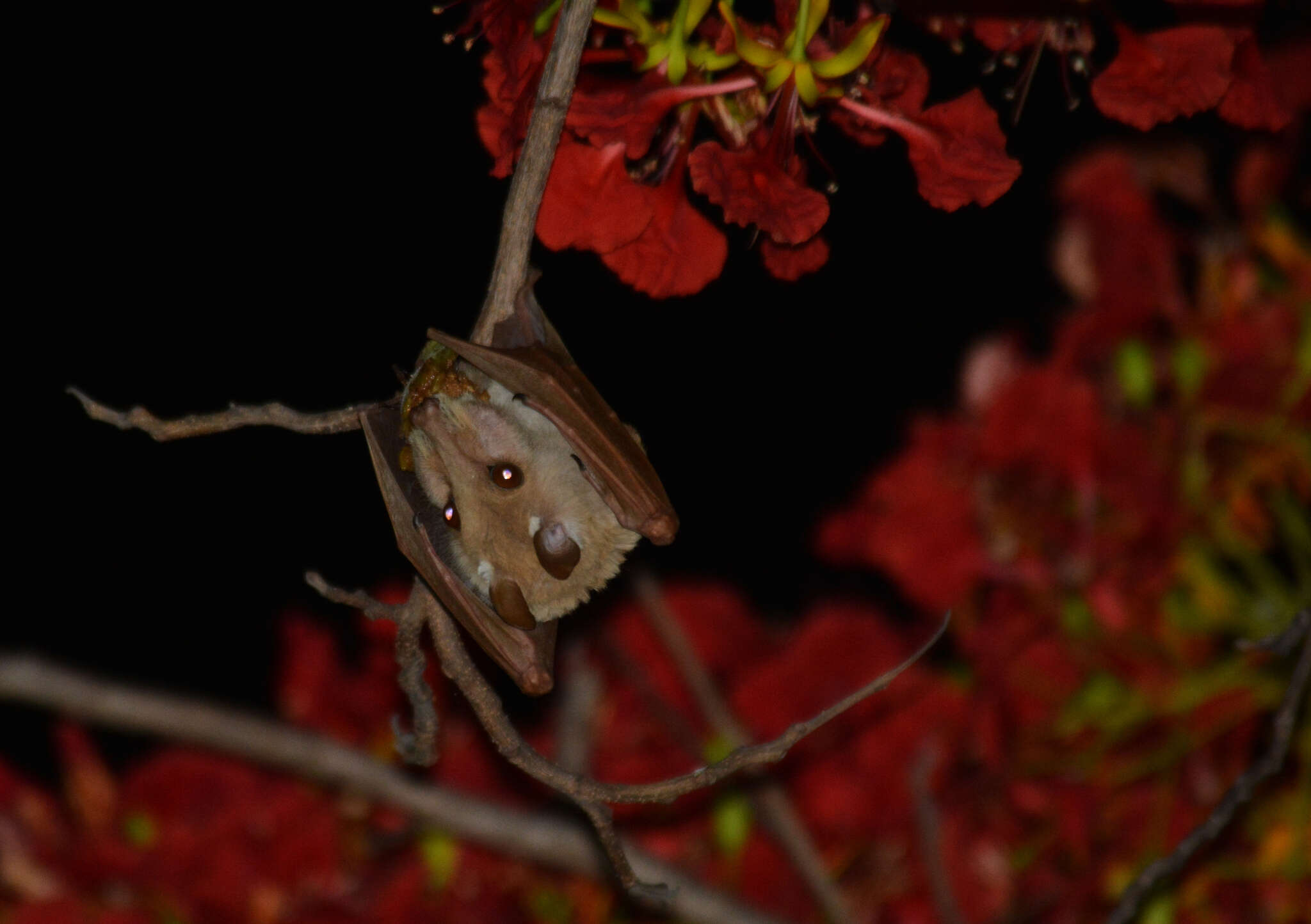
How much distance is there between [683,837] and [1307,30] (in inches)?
138

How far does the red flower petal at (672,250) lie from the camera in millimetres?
2074

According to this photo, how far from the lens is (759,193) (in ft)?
6.29

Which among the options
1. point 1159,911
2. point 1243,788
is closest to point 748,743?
point 1159,911

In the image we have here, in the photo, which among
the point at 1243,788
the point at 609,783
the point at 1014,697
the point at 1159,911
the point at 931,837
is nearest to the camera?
the point at 609,783

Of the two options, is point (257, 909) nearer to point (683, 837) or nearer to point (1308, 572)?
point (683, 837)

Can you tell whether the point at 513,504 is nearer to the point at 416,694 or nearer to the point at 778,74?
the point at 416,694

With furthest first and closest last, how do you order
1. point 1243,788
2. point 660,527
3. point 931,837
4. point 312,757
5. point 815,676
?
1. point 815,676
2. point 931,837
3. point 312,757
4. point 1243,788
5. point 660,527

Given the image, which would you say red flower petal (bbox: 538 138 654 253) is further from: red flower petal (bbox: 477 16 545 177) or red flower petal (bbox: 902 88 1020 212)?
red flower petal (bbox: 902 88 1020 212)

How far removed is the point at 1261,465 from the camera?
Answer: 424 cm

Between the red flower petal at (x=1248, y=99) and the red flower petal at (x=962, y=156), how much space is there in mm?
444

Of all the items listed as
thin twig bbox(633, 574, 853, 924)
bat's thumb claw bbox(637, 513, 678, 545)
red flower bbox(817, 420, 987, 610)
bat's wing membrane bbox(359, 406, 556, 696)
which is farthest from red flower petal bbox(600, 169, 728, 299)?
red flower bbox(817, 420, 987, 610)

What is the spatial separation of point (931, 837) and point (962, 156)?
2.68m

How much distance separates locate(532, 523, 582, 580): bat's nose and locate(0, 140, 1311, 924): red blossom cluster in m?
2.44

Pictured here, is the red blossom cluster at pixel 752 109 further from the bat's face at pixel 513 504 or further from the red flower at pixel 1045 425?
the red flower at pixel 1045 425
